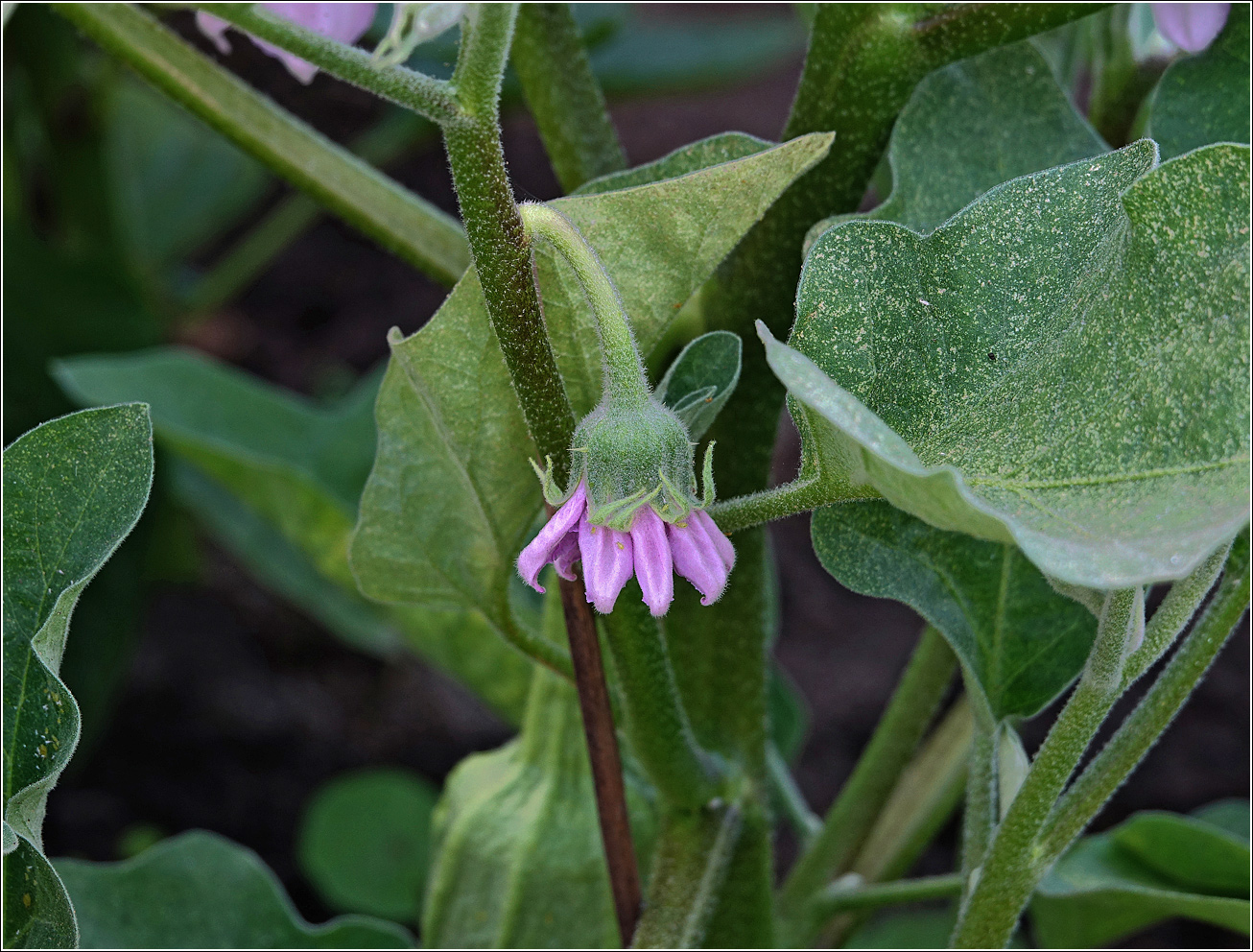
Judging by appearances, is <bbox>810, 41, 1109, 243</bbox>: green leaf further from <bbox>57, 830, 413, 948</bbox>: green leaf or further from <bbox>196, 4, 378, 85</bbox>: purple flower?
<bbox>57, 830, 413, 948</bbox>: green leaf

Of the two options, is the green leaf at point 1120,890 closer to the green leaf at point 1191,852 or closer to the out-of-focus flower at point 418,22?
the green leaf at point 1191,852

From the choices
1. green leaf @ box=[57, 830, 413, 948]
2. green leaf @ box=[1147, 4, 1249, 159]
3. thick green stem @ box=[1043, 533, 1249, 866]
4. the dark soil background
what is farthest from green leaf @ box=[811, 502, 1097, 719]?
the dark soil background

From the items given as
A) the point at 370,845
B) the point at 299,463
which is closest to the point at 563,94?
the point at 299,463

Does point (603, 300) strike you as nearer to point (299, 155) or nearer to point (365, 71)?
point (365, 71)

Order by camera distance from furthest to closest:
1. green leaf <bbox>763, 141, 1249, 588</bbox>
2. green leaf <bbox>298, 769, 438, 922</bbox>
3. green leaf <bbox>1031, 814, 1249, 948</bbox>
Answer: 1. green leaf <bbox>298, 769, 438, 922</bbox>
2. green leaf <bbox>1031, 814, 1249, 948</bbox>
3. green leaf <bbox>763, 141, 1249, 588</bbox>

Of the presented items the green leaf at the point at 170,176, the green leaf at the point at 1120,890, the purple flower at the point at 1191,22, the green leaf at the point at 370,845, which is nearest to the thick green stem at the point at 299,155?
the purple flower at the point at 1191,22
